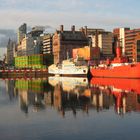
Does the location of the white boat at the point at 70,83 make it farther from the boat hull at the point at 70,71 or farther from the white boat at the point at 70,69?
the white boat at the point at 70,69

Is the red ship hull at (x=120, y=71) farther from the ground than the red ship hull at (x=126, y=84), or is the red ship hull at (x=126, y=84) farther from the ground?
the red ship hull at (x=120, y=71)

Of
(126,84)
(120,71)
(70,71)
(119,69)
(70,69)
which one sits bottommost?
(126,84)

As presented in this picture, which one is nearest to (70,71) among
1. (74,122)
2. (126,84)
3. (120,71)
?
(120,71)

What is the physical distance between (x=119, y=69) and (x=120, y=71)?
0.62 metres

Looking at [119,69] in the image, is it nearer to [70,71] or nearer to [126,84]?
[126,84]

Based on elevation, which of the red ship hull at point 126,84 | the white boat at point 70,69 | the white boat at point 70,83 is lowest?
the white boat at point 70,83

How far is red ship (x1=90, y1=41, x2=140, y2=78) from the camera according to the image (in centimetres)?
9181

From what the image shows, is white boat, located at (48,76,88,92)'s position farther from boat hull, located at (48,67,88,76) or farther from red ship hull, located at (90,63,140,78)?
boat hull, located at (48,67,88,76)

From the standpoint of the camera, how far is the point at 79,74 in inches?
5012

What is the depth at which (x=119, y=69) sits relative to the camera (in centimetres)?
9875

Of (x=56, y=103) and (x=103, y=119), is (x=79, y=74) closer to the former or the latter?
(x=56, y=103)

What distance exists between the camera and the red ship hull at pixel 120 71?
91.3 m

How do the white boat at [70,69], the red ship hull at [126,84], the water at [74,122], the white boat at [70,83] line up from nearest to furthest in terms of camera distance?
the water at [74,122] < the red ship hull at [126,84] < the white boat at [70,83] < the white boat at [70,69]

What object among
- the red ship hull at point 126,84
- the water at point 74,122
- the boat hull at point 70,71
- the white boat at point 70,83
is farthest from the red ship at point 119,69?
the water at point 74,122
